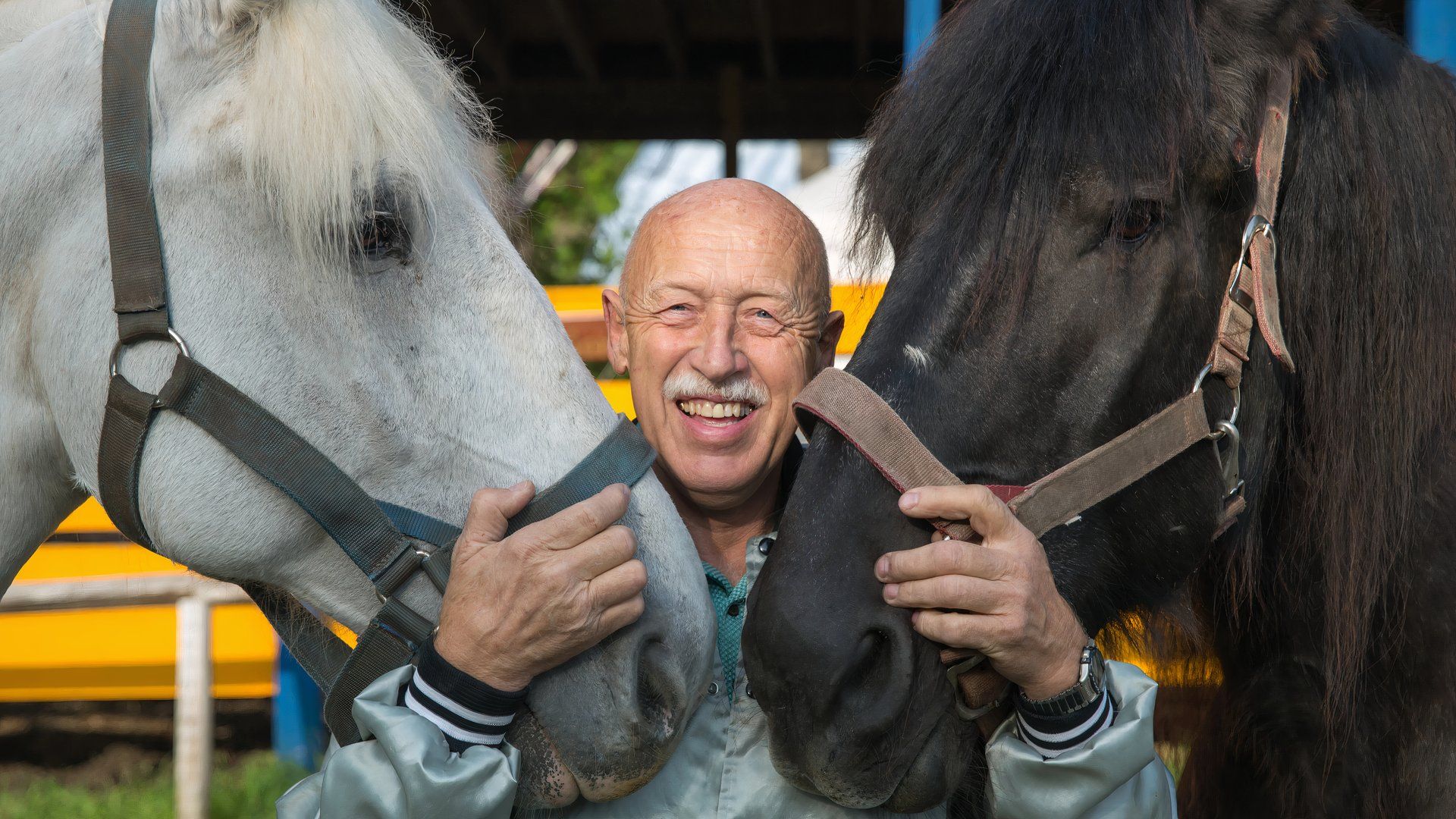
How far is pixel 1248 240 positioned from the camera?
5.11 feet

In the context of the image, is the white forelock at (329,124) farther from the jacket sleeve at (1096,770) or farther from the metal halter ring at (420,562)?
the jacket sleeve at (1096,770)

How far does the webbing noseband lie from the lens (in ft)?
4.84

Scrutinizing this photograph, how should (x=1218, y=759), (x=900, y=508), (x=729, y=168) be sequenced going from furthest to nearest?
(x=729, y=168), (x=1218, y=759), (x=900, y=508)

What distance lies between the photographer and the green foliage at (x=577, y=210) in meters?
9.89

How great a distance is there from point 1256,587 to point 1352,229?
0.55 metres

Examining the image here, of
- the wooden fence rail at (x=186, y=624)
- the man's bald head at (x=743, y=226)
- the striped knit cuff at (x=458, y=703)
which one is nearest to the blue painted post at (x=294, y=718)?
the wooden fence rail at (x=186, y=624)

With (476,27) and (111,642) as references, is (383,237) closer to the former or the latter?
(476,27)

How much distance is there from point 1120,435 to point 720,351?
0.67 meters

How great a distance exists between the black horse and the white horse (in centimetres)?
25

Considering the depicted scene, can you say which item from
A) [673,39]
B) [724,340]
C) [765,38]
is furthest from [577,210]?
[724,340]

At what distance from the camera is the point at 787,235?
2.02 meters

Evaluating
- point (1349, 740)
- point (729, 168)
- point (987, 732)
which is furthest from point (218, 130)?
point (729, 168)

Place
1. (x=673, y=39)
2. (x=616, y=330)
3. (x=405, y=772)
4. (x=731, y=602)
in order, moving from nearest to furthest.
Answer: (x=405, y=772), (x=731, y=602), (x=616, y=330), (x=673, y=39)

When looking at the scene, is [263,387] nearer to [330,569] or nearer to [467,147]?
[330,569]
